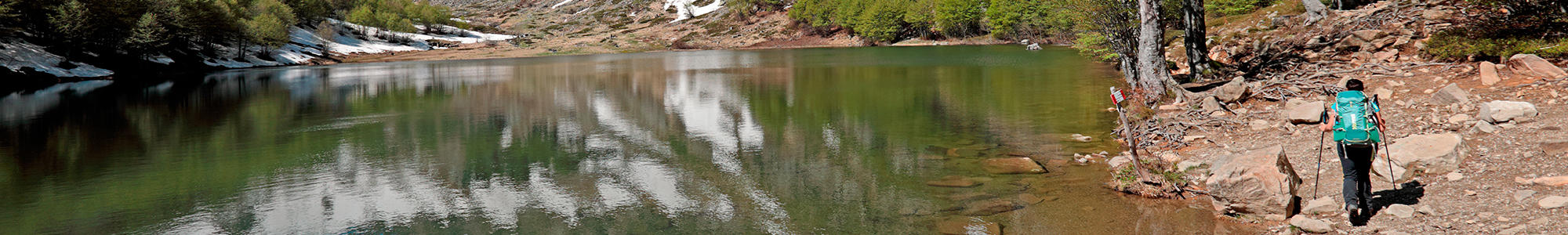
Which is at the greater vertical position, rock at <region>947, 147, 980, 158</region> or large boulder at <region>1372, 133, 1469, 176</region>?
large boulder at <region>1372, 133, 1469, 176</region>

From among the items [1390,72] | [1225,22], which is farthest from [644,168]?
[1225,22]

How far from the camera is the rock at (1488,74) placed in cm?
1501

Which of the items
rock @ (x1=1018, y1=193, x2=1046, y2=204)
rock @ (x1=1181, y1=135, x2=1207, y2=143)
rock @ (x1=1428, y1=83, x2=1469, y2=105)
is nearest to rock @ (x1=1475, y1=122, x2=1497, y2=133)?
rock @ (x1=1428, y1=83, x2=1469, y2=105)

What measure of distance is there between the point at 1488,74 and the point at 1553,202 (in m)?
9.78

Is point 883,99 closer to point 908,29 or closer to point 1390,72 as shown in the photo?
point 1390,72

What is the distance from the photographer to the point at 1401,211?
851 centimetres

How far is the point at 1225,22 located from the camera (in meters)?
43.5

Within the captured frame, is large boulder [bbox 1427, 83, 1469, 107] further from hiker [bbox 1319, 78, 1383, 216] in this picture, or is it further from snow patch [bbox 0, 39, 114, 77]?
snow patch [bbox 0, 39, 114, 77]

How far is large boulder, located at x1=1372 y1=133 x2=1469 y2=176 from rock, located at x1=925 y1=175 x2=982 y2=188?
207 inches

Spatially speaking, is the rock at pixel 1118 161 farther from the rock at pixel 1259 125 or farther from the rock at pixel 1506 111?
the rock at pixel 1506 111

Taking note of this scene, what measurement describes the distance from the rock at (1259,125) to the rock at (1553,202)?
728 cm

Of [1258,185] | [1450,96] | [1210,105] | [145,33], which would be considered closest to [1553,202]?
[1258,185]

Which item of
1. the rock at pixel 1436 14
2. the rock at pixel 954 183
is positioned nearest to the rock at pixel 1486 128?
the rock at pixel 954 183

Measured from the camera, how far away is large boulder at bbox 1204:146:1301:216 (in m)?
9.32
